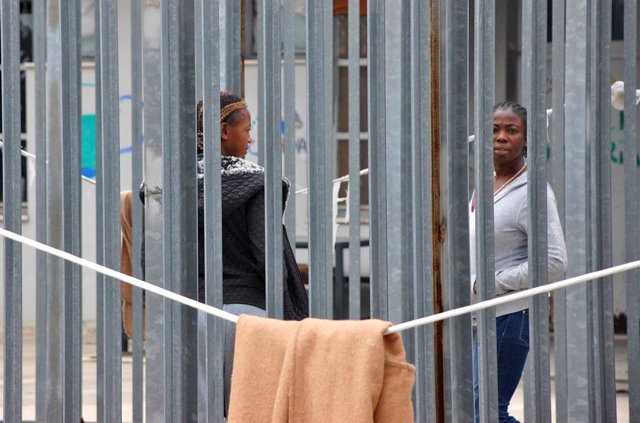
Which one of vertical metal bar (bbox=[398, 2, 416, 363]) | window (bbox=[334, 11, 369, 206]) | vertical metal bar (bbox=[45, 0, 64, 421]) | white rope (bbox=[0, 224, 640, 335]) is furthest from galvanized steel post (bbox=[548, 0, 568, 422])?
window (bbox=[334, 11, 369, 206])

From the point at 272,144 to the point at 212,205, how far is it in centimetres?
22

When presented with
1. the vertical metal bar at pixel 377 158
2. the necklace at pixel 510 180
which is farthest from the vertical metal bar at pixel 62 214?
the necklace at pixel 510 180

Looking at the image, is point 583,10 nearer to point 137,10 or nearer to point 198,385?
point 137,10

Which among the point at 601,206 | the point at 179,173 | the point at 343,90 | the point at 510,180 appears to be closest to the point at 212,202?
the point at 179,173

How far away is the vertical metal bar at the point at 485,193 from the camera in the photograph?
10.1ft

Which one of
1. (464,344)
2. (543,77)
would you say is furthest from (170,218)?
(543,77)

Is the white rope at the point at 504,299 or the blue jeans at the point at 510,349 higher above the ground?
the white rope at the point at 504,299

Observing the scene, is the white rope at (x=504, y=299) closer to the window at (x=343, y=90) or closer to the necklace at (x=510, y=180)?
the necklace at (x=510, y=180)

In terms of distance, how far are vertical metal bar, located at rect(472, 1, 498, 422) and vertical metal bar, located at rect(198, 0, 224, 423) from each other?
0.66 m

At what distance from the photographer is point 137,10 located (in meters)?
3.32

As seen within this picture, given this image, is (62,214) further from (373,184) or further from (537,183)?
(537,183)

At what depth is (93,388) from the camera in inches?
364

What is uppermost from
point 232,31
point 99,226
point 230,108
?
point 232,31

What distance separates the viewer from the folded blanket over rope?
284cm
